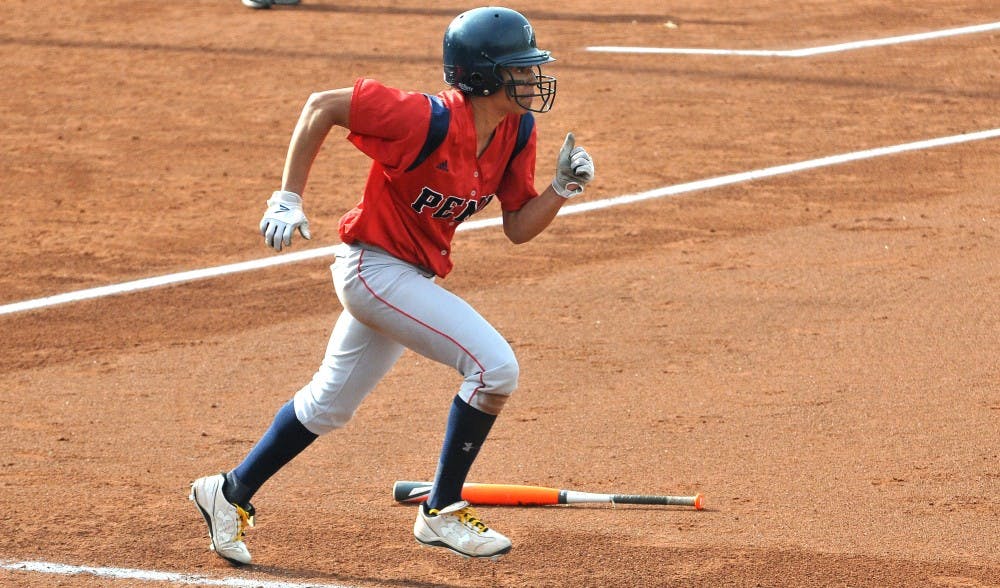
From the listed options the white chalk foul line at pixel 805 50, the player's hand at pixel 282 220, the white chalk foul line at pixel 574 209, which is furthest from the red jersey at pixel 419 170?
the white chalk foul line at pixel 805 50

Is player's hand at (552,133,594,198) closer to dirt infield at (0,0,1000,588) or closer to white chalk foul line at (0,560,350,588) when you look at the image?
dirt infield at (0,0,1000,588)

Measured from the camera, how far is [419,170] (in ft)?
14.4

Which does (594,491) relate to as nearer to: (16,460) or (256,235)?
(16,460)

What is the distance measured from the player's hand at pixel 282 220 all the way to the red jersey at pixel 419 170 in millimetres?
281

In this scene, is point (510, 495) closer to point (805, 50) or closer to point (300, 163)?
point (300, 163)

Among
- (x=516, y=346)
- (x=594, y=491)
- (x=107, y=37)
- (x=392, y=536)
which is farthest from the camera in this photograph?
(x=107, y=37)

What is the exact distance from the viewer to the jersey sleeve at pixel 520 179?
480 cm

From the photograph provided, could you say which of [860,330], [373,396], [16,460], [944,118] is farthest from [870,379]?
[944,118]

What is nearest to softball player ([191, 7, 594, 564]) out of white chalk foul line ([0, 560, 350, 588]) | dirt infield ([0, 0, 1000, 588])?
white chalk foul line ([0, 560, 350, 588])

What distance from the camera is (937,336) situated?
6941 mm

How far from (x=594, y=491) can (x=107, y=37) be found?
33.4ft

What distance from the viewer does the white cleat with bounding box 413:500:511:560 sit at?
4.50 metres

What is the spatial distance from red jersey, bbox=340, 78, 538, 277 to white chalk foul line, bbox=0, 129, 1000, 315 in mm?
3516

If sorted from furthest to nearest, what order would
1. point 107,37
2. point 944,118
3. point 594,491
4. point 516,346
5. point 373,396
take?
point 107,37 < point 944,118 < point 516,346 < point 373,396 < point 594,491
